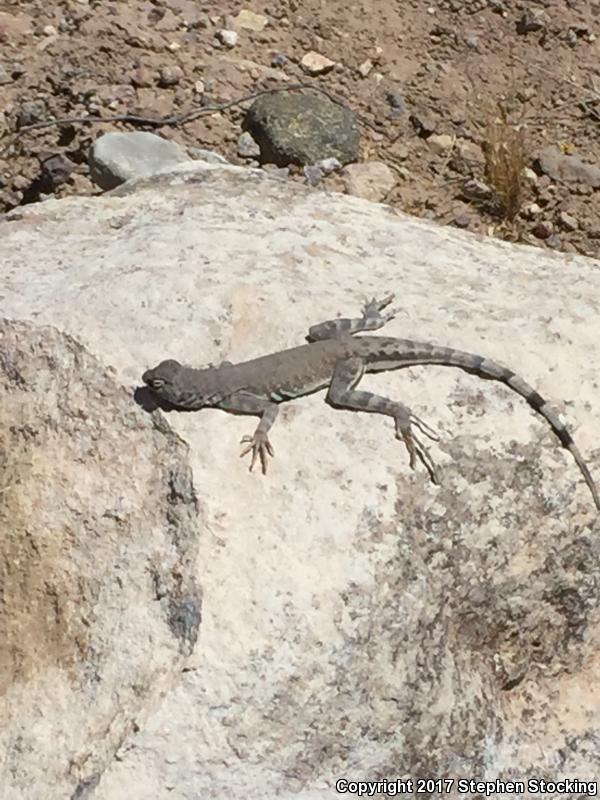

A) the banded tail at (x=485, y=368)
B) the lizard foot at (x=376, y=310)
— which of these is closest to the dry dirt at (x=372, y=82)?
the lizard foot at (x=376, y=310)

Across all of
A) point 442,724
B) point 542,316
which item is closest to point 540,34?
point 542,316

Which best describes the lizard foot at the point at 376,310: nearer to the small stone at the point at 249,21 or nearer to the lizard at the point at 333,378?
the lizard at the point at 333,378

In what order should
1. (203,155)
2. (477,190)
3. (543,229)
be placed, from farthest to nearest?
1. (477,190)
2. (543,229)
3. (203,155)

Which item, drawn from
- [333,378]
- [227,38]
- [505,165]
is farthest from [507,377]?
[227,38]

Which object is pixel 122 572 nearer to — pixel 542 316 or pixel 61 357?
pixel 61 357

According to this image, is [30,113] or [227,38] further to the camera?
[227,38]

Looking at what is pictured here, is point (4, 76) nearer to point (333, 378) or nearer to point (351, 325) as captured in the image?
point (351, 325)

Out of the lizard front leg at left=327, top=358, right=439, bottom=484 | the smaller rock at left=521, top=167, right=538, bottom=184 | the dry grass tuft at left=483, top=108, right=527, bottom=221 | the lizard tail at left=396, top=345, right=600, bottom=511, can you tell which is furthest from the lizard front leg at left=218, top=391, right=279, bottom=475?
the smaller rock at left=521, top=167, right=538, bottom=184
